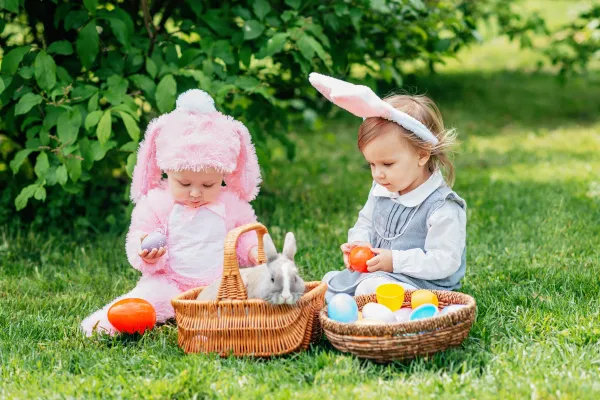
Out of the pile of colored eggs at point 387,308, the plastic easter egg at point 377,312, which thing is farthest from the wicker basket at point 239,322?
the plastic easter egg at point 377,312

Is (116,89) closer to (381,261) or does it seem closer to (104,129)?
(104,129)

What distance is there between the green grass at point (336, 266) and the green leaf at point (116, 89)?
910 millimetres

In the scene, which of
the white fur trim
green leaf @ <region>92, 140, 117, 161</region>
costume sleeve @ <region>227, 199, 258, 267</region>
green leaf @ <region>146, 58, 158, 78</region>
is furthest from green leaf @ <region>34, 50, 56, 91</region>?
costume sleeve @ <region>227, 199, 258, 267</region>

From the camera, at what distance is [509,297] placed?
3484mm

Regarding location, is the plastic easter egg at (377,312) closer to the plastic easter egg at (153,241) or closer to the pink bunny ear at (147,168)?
the plastic easter egg at (153,241)

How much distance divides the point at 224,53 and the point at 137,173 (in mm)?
1132

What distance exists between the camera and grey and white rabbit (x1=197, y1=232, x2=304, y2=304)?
2.88 meters

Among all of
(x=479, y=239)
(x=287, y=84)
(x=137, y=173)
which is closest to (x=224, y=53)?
(x=287, y=84)

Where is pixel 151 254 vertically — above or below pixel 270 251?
below

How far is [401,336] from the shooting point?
276 centimetres

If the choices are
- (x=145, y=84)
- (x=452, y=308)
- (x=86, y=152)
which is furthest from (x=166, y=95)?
(x=452, y=308)

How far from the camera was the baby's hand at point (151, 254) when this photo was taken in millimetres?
3475

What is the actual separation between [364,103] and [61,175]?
6.16 feet

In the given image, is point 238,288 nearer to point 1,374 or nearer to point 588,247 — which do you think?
point 1,374
